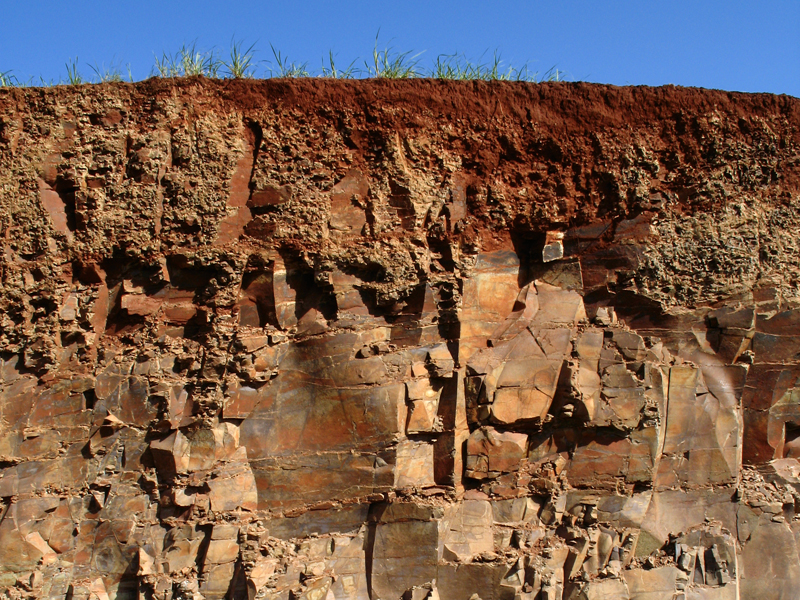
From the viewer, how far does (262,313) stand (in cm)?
737

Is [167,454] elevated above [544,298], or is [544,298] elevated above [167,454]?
Answer: [544,298]

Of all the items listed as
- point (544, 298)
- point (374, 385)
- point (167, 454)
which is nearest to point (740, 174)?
point (544, 298)

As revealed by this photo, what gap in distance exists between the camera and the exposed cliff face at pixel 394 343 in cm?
706

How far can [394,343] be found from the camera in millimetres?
7301

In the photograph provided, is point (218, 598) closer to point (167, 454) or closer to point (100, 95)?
point (167, 454)

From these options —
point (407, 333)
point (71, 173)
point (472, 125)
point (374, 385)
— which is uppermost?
point (472, 125)

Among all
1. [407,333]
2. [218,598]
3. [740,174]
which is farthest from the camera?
[740,174]

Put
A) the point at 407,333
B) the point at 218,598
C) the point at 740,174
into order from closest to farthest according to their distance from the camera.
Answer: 1. the point at 218,598
2. the point at 407,333
3. the point at 740,174

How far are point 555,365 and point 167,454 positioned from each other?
11.6 ft

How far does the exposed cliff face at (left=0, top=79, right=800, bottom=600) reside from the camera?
7.06 metres

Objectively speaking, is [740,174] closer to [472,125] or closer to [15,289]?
[472,125]

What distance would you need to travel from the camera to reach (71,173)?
7438 mm

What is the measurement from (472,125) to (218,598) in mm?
4816

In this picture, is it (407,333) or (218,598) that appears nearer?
(218,598)
